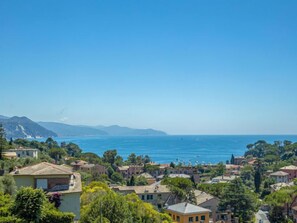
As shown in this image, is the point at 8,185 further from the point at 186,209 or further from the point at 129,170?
the point at 129,170

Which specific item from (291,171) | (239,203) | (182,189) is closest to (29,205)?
(239,203)

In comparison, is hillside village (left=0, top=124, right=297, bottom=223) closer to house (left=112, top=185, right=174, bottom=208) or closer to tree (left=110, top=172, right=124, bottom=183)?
house (left=112, top=185, right=174, bottom=208)

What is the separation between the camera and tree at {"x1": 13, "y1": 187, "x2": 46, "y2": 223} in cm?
1537

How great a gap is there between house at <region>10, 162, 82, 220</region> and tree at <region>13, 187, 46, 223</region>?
271 cm

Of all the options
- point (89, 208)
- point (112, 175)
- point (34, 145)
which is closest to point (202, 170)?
point (112, 175)

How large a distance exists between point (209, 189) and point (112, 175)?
3292 centimetres

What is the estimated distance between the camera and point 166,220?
29156 millimetres

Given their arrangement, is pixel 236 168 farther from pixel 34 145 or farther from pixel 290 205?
pixel 290 205

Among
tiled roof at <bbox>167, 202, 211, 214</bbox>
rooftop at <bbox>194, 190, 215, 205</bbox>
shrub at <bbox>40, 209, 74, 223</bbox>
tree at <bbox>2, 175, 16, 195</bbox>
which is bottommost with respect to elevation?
rooftop at <bbox>194, 190, 215, 205</bbox>

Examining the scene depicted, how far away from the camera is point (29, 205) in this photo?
50.4ft

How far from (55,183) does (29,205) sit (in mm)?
4158

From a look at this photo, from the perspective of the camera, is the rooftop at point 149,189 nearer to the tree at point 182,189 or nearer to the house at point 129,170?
the tree at point 182,189

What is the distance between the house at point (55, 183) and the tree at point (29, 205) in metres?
2.71

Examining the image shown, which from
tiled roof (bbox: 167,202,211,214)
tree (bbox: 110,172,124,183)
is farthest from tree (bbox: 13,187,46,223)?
tree (bbox: 110,172,124,183)
